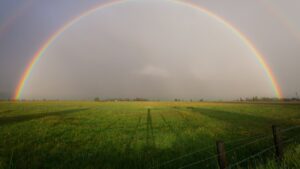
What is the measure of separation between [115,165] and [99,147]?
3781 mm

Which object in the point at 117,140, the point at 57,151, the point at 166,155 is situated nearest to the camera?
the point at 166,155

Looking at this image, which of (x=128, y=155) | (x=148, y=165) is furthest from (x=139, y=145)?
(x=148, y=165)

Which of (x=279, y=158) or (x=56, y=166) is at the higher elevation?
(x=279, y=158)

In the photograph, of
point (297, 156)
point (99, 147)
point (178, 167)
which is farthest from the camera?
point (99, 147)

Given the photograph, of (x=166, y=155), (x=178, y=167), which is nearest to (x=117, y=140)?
(x=166, y=155)

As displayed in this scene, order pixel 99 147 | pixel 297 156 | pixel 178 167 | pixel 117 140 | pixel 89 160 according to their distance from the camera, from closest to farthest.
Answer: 1. pixel 297 156
2. pixel 178 167
3. pixel 89 160
4. pixel 99 147
5. pixel 117 140

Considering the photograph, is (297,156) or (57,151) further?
(57,151)

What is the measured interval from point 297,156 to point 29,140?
16.8 metres

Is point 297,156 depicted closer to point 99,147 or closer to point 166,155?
point 166,155

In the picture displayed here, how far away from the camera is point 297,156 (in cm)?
634

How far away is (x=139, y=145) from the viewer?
1252cm

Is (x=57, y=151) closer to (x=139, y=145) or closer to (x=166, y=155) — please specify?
(x=139, y=145)

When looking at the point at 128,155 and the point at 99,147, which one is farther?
the point at 99,147

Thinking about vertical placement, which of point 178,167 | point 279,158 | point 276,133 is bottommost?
point 178,167
